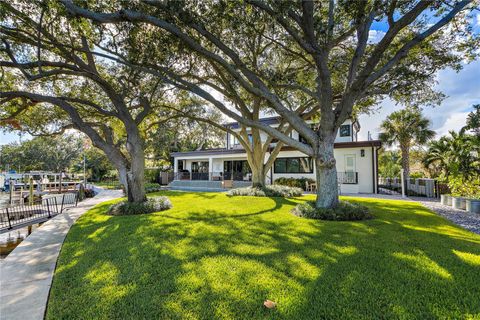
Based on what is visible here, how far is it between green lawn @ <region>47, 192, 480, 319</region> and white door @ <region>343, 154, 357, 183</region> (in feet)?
36.4

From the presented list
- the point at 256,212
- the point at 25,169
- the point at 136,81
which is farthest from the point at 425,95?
the point at 25,169

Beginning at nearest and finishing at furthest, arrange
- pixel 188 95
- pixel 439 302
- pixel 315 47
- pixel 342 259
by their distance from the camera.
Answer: pixel 439 302 → pixel 342 259 → pixel 315 47 → pixel 188 95

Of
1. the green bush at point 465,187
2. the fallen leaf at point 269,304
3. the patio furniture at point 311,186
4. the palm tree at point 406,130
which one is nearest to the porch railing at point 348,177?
the patio furniture at point 311,186

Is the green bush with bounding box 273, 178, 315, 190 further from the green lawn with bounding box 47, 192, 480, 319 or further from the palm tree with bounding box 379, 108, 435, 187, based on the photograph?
the green lawn with bounding box 47, 192, 480, 319

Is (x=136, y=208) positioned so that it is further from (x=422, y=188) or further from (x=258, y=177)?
(x=422, y=188)

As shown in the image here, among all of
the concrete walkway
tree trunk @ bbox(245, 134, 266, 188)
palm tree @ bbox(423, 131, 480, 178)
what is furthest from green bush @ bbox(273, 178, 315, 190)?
the concrete walkway

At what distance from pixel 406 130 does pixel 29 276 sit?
1064 inches

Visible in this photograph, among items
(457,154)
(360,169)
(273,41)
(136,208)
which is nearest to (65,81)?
(136,208)

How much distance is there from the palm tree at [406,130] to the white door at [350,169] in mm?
7234

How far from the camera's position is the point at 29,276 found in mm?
4215

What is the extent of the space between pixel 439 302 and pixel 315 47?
23.5 ft

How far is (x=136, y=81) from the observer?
11188 mm

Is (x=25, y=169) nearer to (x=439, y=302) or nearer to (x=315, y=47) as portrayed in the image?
(x=315, y=47)

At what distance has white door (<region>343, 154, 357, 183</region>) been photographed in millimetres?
17391
